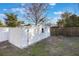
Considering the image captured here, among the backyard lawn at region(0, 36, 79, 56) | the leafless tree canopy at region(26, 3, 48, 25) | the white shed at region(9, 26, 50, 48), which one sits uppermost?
the leafless tree canopy at region(26, 3, 48, 25)

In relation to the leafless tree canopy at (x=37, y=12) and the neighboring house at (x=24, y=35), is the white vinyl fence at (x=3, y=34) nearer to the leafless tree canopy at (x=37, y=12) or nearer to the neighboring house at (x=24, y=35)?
the neighboring house at (x=24, y=35)

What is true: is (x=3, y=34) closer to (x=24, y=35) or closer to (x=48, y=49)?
(x=24, y=35)

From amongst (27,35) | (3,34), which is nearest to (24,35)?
(27,35)

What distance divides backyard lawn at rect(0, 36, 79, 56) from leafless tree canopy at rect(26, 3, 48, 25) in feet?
0.92

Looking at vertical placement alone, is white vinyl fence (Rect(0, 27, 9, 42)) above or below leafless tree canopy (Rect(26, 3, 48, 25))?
below

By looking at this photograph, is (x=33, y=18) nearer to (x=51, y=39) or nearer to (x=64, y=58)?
(x=51, y=39)

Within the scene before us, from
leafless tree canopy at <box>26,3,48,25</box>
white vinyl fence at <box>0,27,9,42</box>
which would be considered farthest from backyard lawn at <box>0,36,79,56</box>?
leafless tree canopy at <box>26,3,48,25</box>

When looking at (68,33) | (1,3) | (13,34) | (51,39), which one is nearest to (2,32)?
(13,34)

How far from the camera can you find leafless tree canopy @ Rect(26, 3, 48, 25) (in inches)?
133

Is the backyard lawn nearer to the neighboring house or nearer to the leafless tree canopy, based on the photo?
the neighboring house

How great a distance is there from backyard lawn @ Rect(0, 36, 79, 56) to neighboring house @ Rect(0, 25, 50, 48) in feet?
0.18

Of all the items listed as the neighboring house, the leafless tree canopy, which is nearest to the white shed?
the neighboring house

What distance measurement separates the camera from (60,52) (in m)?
3.40

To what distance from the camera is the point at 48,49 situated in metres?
3.40
